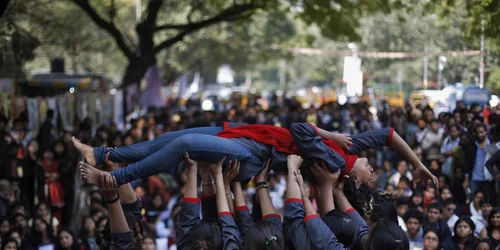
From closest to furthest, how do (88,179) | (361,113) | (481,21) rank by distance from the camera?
(88,179) < (481,21) < (361,113)

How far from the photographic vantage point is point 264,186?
5.63m

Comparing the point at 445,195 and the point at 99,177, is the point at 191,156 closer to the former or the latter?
the point at 99,177

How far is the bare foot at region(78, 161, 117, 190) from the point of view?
16.8ft

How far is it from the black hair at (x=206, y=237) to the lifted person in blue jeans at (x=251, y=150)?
0.56 meters

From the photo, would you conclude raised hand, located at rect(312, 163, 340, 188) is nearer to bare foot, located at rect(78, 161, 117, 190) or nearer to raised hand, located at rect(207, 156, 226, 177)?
raised hand, located at rect(207, 156, 226, 177)

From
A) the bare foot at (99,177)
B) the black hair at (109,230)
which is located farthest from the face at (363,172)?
the bare foot at (99,177)

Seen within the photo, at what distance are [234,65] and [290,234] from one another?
141 ft

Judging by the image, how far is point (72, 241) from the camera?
8.86m

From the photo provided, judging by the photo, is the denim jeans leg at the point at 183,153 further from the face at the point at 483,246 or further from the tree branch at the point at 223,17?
the tree branch at the point at 223,17

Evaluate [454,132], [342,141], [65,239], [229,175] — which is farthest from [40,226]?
[454,132]

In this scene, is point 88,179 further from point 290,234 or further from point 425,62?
point 425,62

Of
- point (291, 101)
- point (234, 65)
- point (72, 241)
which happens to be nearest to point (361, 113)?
point (291, 101)

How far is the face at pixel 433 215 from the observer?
909 cm

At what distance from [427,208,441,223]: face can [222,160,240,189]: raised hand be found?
155 inches
